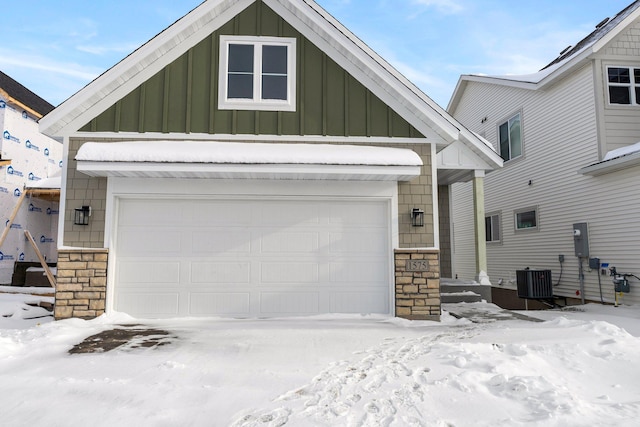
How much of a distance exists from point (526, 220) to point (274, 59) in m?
10.1

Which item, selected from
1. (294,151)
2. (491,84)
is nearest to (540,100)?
(491,84)

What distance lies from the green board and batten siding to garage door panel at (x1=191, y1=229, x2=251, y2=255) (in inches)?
69.0

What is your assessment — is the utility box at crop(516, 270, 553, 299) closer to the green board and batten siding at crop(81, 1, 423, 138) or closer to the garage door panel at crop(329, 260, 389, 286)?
the garage door panel at crop(329, 260, 389, 286)

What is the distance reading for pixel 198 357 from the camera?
4812 mm

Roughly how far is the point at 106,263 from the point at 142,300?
0.86 metres

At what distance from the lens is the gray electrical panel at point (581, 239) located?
1109 cm

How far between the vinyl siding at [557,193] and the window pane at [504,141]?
0.26 m

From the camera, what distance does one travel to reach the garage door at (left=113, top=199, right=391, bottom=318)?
737 centimetres

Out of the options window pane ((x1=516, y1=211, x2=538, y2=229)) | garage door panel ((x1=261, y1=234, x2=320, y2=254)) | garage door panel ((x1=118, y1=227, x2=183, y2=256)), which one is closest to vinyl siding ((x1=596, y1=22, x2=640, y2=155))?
window pane ((x1=516, y1=211, x2=538, y2=229))

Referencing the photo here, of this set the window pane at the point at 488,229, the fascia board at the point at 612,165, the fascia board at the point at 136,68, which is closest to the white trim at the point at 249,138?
the fascia board at the point at 136,68

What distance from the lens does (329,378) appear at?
13.4 feet

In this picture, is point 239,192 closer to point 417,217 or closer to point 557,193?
point 417,217

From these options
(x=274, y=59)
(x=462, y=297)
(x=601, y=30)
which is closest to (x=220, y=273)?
(x=274, y=59)

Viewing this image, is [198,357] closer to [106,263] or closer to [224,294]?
[224,294]
